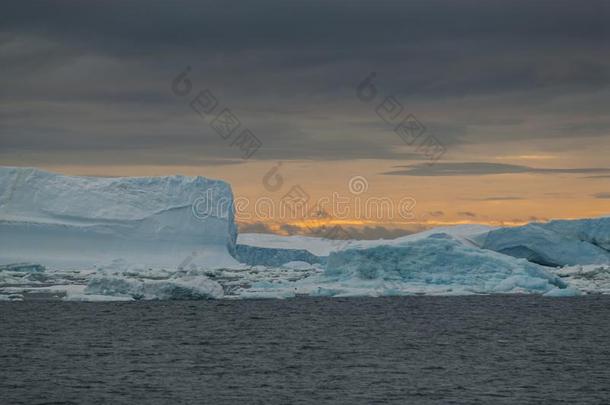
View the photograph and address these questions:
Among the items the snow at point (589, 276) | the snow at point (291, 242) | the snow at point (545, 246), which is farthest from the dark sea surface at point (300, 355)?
the snow at point (291, 242)

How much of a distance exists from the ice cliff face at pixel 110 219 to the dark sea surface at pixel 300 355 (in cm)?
3243

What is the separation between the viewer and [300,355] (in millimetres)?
26891

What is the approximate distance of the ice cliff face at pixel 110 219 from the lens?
77.8 m

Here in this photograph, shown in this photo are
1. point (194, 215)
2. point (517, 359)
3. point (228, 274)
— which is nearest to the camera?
point (517, 359)

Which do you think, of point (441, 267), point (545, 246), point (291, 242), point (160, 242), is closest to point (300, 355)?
point (441, 267)

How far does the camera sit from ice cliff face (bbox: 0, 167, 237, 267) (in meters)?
77.8

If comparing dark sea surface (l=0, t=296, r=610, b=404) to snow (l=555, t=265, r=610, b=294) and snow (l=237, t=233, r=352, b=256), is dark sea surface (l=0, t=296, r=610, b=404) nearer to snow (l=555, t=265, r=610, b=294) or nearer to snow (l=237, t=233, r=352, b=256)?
snow (l=555, t=265, r=610, b=294)

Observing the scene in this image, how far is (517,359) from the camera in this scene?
25.9m

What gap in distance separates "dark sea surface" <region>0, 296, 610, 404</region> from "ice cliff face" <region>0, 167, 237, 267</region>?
32.4 meters

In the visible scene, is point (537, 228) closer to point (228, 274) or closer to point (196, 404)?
point (228, 274)

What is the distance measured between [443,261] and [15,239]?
4155 cm

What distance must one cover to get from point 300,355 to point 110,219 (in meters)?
56.0

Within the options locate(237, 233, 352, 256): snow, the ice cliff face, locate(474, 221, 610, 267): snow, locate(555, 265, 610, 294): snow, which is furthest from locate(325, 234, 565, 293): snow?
locate(237, 233, 352, 256): snow

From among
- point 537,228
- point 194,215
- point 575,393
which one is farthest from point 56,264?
point 575,393
